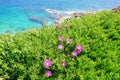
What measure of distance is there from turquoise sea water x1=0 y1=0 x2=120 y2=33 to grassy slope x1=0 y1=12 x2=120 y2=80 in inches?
647

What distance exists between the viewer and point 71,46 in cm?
557

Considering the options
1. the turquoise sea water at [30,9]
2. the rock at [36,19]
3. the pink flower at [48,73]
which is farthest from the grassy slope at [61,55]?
the rock at [36,19]

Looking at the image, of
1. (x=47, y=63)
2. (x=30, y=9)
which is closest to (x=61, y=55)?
(x=47, y=63)

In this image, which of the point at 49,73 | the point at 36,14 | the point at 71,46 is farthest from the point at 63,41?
the point at 36,14

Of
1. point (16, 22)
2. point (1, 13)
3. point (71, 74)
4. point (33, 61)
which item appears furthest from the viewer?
point (1, 13)

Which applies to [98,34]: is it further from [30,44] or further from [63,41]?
[30,44]

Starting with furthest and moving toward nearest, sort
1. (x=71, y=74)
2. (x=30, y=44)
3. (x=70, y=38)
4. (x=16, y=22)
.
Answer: (x=16, y=22)
(x=70, y=38)
(x=30, y=44)
(x=71, y=74)

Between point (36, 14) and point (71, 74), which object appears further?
point (36, 14)

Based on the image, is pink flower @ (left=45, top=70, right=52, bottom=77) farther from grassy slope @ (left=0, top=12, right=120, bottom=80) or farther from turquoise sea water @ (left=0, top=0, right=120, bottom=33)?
turquoise sea water @ (left=0, top=0, right=120, bottom=33)

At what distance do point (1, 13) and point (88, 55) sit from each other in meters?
23.3

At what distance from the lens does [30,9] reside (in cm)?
2975

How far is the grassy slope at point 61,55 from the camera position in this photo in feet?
16.0

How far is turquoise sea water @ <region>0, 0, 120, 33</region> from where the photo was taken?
24458 millimetres

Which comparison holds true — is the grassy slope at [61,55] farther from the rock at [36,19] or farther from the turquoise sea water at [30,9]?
the rock at [36,19]
